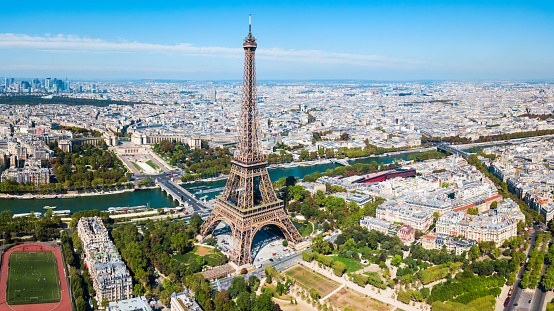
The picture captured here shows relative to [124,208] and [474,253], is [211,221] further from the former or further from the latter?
[474,253]

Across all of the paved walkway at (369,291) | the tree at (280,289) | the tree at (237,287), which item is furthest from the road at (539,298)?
the tree at (237,287)

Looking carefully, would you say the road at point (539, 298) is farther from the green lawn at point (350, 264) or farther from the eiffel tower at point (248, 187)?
the eiffel tower at point (248, 187)

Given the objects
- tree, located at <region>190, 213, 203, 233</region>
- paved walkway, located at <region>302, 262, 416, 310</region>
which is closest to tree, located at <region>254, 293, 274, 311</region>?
paved walkway, located at <region>302, 262, 416, 310</region>

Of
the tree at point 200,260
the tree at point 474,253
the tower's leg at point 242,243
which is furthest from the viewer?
the tree at point 474,253

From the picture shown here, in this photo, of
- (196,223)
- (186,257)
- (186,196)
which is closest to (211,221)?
(196,223)

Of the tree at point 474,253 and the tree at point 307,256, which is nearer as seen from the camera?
the tree at point 307,256

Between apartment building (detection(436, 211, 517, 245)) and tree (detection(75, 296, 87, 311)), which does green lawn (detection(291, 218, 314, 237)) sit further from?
tree (detection(75, 296, 87, 311))
